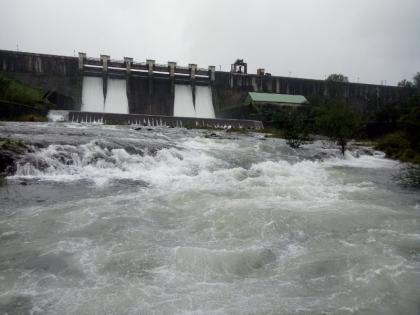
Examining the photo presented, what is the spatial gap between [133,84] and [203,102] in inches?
278

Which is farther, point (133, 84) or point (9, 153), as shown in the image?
point (133, 84)

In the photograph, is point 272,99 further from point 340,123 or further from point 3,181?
point 3,181

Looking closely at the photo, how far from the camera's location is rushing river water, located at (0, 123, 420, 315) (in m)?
3.33

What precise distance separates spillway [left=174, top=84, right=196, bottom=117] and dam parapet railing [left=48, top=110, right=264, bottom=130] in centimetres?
804

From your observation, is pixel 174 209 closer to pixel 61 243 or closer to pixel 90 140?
pixel 61 243

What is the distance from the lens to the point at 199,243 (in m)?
4.70

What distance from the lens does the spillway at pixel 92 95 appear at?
31594 mm

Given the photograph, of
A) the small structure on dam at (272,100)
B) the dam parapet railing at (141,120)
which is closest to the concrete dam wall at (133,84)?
the small structure on dam at (272,100)

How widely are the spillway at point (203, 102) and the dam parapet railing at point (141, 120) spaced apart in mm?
7885

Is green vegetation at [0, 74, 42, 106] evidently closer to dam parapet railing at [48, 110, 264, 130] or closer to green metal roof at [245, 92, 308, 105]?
dam parapet railing at [48, 110, 264, 130]

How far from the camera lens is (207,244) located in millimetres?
4668

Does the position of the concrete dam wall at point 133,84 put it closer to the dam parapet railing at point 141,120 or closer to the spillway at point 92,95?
the spillway at point 92,95

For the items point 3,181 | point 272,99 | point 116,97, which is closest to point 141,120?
point 116,97

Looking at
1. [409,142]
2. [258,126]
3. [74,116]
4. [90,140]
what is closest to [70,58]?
[74,116]
